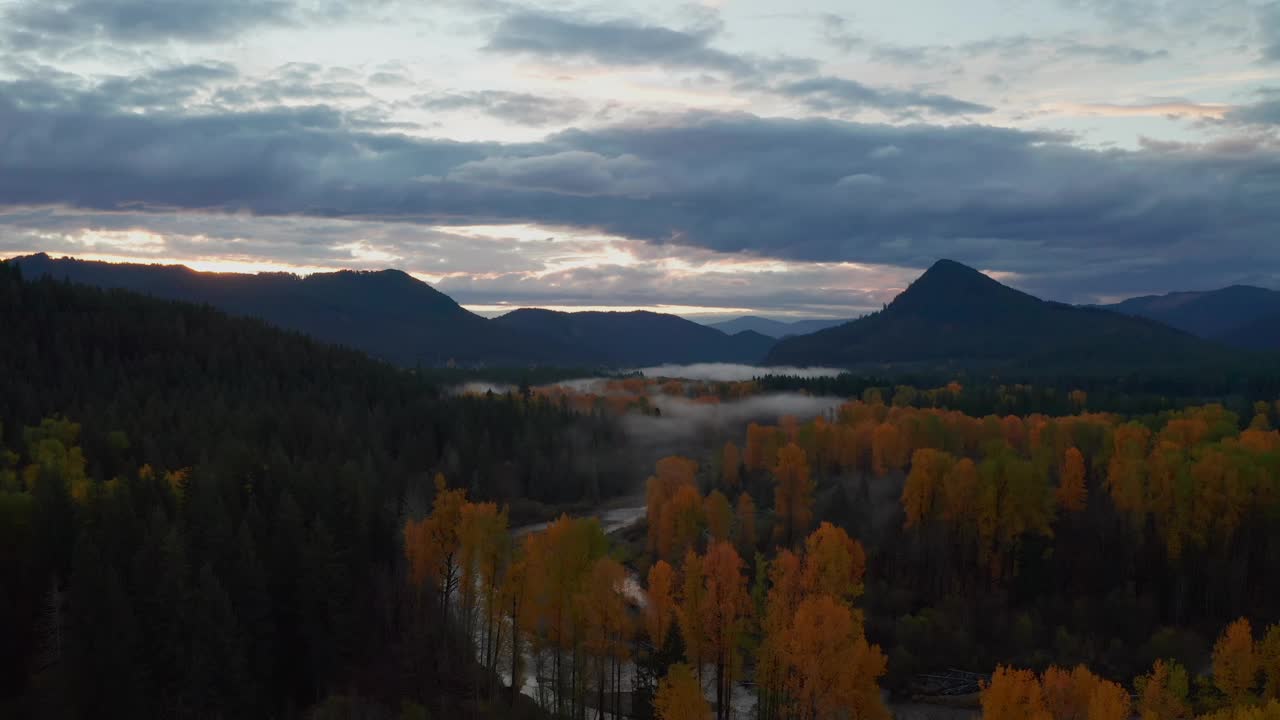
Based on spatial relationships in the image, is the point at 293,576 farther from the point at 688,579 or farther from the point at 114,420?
the point at 114,420

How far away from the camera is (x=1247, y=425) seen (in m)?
195

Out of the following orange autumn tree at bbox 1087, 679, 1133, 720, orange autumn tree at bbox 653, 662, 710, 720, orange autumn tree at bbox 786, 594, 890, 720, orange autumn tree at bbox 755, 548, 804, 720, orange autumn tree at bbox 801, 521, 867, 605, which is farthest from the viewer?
orange autumn tree at bbox 801, 521, 867, 605

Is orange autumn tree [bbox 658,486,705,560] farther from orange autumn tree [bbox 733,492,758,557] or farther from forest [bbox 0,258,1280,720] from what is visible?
orange autumn tree [bbox 733,492,758,557]

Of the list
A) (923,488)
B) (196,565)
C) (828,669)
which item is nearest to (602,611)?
(828,669)

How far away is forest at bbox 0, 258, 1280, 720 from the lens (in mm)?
54469

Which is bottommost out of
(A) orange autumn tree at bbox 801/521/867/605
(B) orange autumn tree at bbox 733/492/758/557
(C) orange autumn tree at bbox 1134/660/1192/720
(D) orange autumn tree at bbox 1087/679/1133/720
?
(C) orange autumn tree at bbox 1134/660/1192/720

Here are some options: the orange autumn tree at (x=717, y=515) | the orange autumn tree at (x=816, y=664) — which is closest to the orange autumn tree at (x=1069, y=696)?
the orange autumn tree at (x=816, y=664)

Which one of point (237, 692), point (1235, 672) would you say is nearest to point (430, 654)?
point (237, 692)

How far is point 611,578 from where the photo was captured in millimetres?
62750

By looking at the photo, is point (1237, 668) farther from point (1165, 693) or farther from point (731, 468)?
point (731, 468)

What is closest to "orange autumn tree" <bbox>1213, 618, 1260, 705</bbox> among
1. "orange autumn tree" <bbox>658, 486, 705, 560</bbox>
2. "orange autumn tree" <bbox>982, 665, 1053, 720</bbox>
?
"orange autumn tree" <bbox>982, 665, 1053, 720</bbox>

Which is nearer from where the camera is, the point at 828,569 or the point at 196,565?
the point at 196,565

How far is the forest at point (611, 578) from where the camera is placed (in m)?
54.5

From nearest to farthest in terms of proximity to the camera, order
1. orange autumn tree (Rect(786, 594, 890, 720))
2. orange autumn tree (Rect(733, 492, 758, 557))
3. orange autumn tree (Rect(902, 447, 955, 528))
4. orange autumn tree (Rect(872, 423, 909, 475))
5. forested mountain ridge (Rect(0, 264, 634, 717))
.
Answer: forested mountain ridge (Rect(0, 264, 634, 717)), orange autumn tree (Rect(786, 594, 890, 720)), orange autumn tree (Rect(902, 447, 955, 528)), orange autumn tree (Rect(733, 492, 758, 557)), orange autumn tree (Rect(872, 423, 909, 475))
